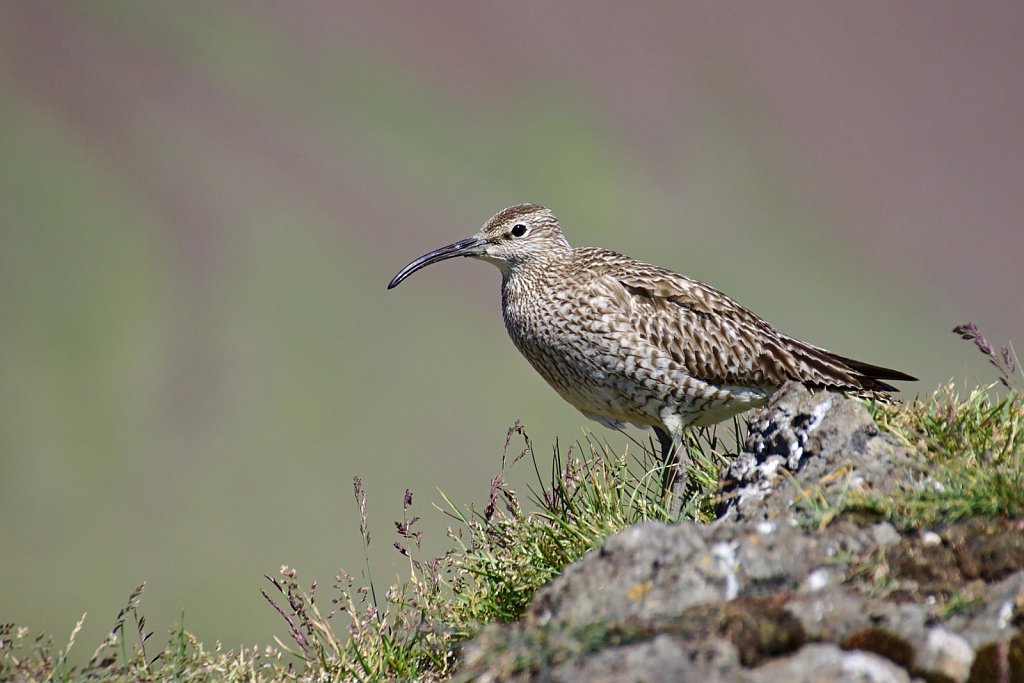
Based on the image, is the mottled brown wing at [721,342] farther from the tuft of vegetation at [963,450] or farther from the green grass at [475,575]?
the tuft of vegetation at [963,450]

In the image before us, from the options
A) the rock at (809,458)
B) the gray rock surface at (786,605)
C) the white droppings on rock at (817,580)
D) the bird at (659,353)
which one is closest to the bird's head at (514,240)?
the bird at (659,353)

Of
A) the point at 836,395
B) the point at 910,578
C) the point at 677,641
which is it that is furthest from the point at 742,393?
the point at 677,641

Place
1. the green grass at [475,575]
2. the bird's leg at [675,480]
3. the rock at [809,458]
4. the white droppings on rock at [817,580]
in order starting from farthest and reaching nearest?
the bird's leg at [675,480], the green grass at [475,575], the rock at [809,458], the white droppings on rock at [817,580]

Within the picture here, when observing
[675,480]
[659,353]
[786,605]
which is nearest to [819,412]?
[675,480]

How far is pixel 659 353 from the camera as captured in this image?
708 centimetres

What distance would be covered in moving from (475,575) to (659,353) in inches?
88.2

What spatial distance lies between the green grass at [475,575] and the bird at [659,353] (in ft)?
3.57

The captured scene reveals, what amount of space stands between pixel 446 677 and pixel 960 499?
2.53 meters

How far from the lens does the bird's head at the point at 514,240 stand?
8.22m

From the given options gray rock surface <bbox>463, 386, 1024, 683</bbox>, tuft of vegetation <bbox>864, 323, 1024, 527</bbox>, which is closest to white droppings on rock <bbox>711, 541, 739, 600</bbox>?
gray rock surface <bbox>463, 386, 1024, 683</bbox>

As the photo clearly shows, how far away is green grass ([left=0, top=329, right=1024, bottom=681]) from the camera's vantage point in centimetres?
491

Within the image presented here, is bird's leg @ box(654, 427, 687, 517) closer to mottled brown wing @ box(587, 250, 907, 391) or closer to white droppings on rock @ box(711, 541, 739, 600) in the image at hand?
mottled brown wing @ box(587, 250, 907, 391)

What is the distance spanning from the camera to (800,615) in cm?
343

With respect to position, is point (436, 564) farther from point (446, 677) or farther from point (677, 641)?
point (677, 641)
